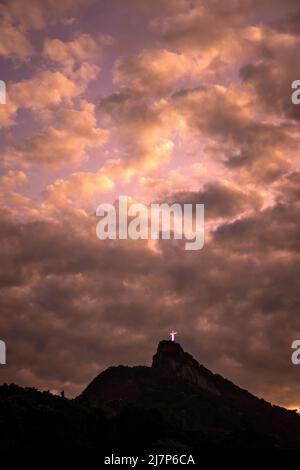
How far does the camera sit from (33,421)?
93.7 m

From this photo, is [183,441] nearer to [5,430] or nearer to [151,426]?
[151,426]

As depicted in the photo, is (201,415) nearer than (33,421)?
No
